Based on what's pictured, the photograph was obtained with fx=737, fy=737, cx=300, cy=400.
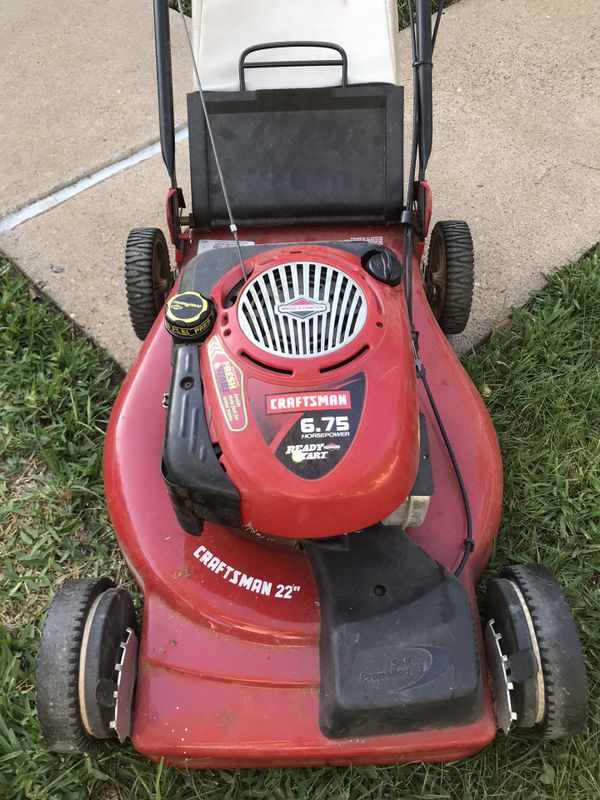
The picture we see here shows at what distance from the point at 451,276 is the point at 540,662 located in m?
1.13

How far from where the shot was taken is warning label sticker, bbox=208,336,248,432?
133 cm

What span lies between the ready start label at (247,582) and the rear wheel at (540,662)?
44 cm

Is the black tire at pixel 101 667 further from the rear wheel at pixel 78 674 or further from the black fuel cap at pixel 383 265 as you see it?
the black fuel cap at pixel 383 265

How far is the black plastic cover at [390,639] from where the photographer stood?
136 centimetres

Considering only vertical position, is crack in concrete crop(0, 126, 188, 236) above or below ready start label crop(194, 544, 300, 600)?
above

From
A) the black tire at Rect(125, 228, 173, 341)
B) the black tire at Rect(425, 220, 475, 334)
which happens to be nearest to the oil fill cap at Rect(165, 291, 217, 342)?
the black tire at Rect(125, 228, 173, 341)

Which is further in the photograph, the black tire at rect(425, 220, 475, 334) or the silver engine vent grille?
the black tire at rect(425, 220, 475, 334)

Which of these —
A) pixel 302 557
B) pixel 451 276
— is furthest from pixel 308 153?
Result: pixel 302 557

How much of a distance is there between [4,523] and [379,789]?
1220 millimetres

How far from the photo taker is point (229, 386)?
136 centimetres

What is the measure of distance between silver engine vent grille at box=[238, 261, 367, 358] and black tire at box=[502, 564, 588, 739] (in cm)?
67

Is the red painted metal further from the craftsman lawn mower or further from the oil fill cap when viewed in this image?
the oil fill cap

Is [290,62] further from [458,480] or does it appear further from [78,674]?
[78,674]

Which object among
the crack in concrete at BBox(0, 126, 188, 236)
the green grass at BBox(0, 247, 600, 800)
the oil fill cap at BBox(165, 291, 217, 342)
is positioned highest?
the oil fill cap at BBox(165, 291, 217, 342)
